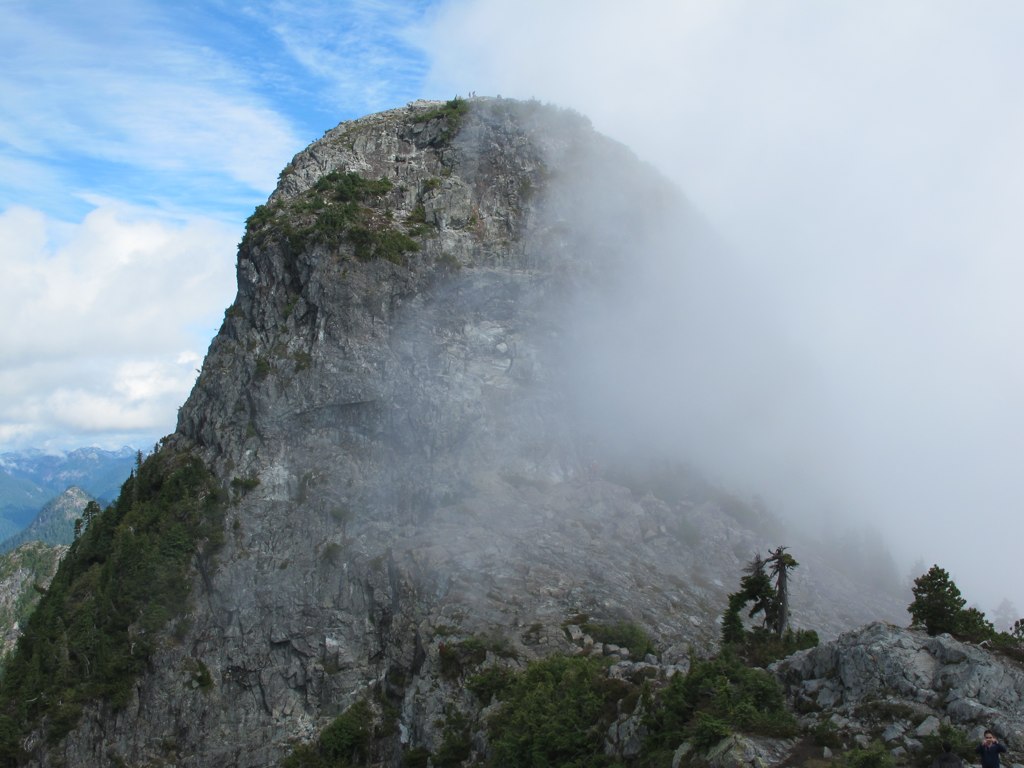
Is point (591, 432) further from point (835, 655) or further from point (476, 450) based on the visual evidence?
point (835, 655)

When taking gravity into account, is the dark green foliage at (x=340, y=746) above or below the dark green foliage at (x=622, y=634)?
below

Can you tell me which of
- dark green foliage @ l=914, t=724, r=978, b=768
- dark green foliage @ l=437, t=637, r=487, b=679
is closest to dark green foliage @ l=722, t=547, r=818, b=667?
dark green foliage @ l=437, t=637, r=487, b=679

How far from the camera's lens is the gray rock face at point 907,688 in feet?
120

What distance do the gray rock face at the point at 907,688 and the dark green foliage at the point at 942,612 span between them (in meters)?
2.45

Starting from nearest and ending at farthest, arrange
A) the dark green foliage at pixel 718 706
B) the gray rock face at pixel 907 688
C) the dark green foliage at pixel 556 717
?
the gray rock face at pixel 907 688 < the dark green foliage at pixel 718 706 < the dark green foliage at pixel 556 717

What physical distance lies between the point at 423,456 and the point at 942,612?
6302cm

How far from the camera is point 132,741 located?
275 feet

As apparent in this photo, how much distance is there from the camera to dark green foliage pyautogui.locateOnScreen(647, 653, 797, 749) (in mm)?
39000

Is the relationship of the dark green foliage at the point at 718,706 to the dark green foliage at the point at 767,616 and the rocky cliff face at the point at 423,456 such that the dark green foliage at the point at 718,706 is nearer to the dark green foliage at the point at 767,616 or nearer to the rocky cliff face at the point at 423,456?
the dark green foliage at the point at 767,616

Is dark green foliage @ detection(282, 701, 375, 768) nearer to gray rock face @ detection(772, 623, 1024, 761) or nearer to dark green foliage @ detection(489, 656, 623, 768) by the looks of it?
dark green foliage @ detection(489, 656, 623, 768)

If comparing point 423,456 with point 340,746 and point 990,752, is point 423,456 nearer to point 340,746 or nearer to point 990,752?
point 340,746

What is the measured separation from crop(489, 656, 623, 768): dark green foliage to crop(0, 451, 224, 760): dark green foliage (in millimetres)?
46079

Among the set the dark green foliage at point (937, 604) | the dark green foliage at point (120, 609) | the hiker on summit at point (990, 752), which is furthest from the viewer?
the dark green foliage at point (120, 609)

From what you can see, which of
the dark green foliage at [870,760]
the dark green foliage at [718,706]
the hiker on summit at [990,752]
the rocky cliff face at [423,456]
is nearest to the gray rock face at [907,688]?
the dark green foliage at [718,706]
